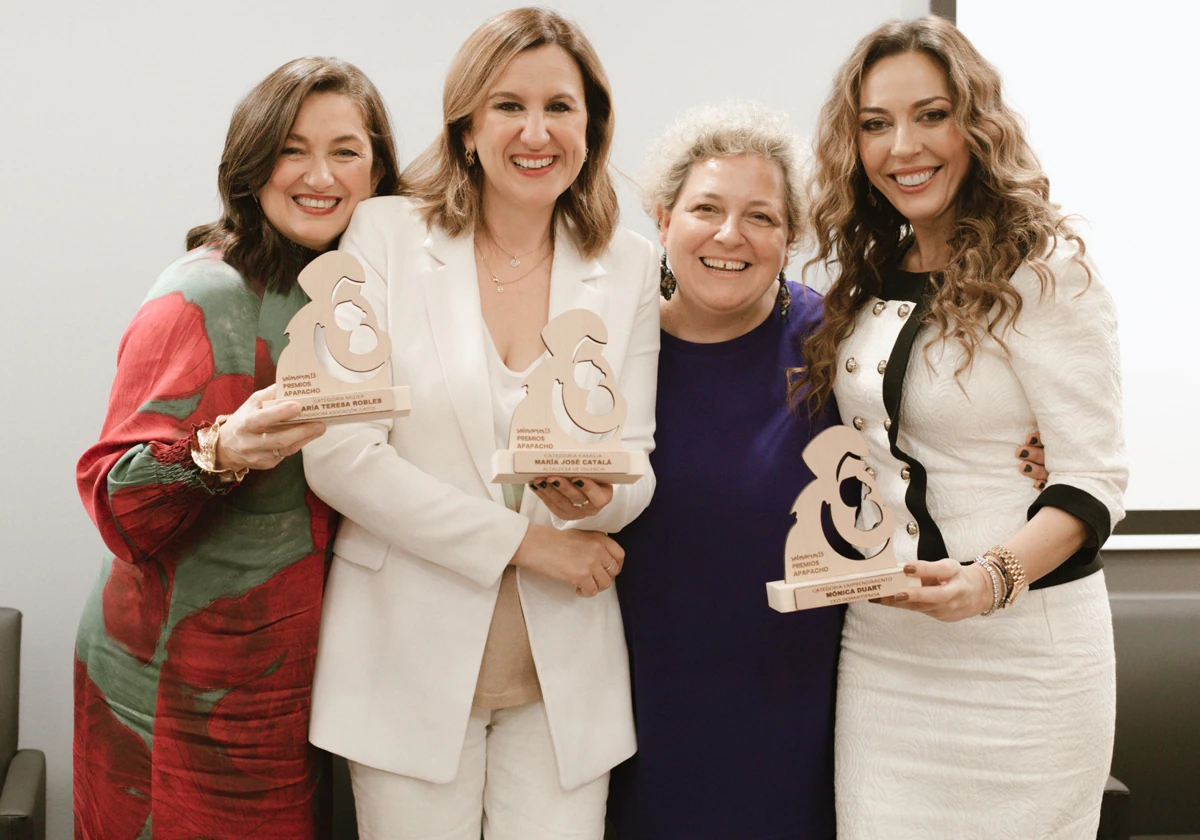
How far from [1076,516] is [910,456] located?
0.27 metres

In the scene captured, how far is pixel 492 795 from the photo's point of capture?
1752 mm

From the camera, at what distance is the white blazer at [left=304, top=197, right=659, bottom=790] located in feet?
5.27

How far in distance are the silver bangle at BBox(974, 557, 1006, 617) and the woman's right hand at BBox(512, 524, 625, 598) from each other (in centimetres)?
59

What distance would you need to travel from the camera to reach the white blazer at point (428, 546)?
1606 mm

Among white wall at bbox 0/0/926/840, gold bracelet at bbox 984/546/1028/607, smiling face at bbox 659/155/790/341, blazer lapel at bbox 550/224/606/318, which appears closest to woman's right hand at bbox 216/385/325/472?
blazer lapel at bbox 550/224/606/318

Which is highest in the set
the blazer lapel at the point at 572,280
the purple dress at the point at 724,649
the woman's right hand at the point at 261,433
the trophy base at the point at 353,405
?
the blazer lapel at the point at 572,280

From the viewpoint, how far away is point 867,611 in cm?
183

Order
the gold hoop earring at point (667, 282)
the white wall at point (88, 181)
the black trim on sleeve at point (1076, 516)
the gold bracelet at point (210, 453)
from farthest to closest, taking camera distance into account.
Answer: the white wall at point (88, 181)
the gold hoop earring at point (667, 282)
the black trim on sleeve at point (1076, 516)
the gold bracelet at point (210, 453)

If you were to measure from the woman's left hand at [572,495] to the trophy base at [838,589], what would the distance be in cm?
29

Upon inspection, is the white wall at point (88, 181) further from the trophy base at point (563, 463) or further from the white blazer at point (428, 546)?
the trophy base at point (563, 463)

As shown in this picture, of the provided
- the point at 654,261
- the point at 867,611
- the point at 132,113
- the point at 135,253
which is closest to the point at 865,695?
the point at 867,611

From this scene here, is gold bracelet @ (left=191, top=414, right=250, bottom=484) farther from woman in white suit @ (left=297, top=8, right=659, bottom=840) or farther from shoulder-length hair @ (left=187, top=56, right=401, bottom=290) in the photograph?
shoulder-length hair @ (left=187, top=56, right=401, bottom=290)

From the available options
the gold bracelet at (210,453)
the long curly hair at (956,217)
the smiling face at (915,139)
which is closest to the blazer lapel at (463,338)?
the gold bracelet at (210,453)

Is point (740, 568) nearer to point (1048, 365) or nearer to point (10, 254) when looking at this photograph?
point (1048, 365)
